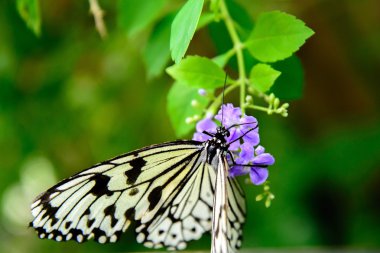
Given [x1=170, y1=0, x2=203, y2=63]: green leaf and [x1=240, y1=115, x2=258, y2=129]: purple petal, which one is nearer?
[x1=170, y1=0, x2=203, y2=63]: green leaf

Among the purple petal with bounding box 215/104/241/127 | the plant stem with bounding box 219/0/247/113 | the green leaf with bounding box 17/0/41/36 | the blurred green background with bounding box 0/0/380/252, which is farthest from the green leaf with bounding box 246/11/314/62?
the blurred green background with bounding box 0/0/380/252

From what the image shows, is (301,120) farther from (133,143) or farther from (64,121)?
(64,121)

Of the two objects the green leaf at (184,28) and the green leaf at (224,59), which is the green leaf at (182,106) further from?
the green leaf at (184,28)

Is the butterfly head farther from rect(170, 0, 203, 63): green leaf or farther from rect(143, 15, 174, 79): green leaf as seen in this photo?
rect(143, 15, 174, 79): green leaf

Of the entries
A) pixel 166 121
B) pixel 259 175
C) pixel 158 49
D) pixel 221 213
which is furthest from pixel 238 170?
pixel 166 121

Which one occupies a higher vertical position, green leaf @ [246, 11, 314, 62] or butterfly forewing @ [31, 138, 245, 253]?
green leaf @ [246, 11, 314, 62]
